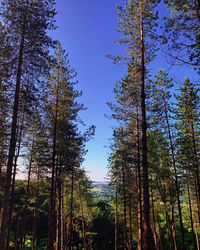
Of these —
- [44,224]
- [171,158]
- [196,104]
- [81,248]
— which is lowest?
[81,248]

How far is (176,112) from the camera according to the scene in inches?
535

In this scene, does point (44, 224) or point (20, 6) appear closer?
point (20, 6)

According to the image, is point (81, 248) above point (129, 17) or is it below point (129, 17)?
below

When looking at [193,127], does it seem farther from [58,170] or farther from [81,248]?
[81,248]

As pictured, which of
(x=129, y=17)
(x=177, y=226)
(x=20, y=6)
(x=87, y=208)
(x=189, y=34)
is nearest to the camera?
(x=189, y=34)

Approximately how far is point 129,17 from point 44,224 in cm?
3222

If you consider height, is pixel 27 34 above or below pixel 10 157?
above

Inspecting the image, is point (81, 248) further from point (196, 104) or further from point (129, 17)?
point (129, 17)

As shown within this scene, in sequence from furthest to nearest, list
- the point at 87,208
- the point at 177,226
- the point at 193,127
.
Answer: the point at 177,226
the point at 87,208
the point at 193,127

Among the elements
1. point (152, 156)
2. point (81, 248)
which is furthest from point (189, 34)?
point (81, 248)

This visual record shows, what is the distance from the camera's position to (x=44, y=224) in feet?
89.5

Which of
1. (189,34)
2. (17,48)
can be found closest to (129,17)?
(189,34)

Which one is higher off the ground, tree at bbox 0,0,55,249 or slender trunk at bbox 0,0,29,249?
tree at bbox 0,0,55,249

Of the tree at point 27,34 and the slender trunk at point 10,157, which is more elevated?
the tree at point 27,34
